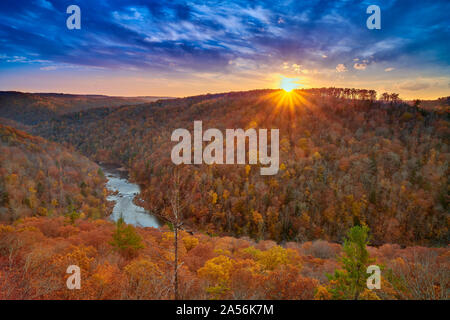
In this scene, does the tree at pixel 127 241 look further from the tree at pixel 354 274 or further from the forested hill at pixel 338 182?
the forested hill at pixel 338 182

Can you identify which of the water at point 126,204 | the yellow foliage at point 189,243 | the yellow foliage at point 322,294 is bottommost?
the water at point 126,204

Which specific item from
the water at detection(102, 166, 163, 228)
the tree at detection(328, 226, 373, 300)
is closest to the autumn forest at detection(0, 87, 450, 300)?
the tree at detection(328, 226, 373, 300)

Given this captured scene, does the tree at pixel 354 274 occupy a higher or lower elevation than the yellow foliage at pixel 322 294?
higher

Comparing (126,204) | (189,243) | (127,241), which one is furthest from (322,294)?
(126,204)

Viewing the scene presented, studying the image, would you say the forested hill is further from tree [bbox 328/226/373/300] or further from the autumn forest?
tree [bbox 328/226/373/300]

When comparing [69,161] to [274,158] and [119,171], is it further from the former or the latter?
[274,158]

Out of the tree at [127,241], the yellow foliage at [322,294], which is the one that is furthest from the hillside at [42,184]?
the yellow foliage at [322,294]
